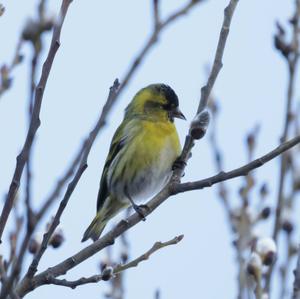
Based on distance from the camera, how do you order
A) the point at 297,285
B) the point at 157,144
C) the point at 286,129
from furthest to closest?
the point at 157,144 → the point at 286,129 → the point at 297,285

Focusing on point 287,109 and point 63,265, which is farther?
point 287,109

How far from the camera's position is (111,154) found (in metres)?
7.09

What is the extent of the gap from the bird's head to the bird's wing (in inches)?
10.6

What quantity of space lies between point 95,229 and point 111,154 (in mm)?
953

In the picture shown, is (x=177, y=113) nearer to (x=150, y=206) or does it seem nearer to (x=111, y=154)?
(x=111, y=154)

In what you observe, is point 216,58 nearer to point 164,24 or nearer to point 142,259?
point 142,259

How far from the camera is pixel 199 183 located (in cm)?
370

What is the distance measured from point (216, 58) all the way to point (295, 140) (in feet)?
2.61

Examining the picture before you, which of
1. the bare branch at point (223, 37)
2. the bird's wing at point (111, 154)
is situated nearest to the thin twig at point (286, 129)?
the bare branch at point (223, 37)

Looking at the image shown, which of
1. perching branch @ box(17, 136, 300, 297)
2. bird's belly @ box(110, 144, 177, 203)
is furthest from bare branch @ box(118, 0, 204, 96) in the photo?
bird's belly @ box(110, 144, 177, 203)

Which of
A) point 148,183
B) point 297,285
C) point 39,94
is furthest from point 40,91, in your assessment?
point 148,183

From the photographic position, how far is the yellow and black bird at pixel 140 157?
644 cm

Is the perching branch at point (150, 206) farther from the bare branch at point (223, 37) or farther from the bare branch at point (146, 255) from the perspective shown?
the bare branch at point (223, 37)

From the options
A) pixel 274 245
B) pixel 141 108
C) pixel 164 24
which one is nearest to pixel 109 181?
pixel 141 108
